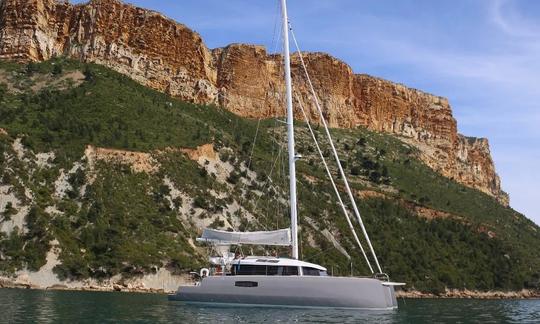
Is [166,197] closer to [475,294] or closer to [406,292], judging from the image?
[406,292]

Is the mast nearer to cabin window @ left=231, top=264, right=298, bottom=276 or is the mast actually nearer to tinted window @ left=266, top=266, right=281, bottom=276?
cabin window @ left=231, top=264, right=298, bottom=276

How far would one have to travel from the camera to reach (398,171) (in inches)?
4264

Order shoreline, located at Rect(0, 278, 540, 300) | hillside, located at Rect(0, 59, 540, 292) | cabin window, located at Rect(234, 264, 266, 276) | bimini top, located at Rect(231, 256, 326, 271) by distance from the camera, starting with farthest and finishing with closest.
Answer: hillside, located at Rect(0, 59, 540, 292), shoreline, located at Rect(0, 278, 540, 300), cabin window, located at Rect(234, 264, 266, 276), bimini top, located at Rect(231, 256, 326, 271)

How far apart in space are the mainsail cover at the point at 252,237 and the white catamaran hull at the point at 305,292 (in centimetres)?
240

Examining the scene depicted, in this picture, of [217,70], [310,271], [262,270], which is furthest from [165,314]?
[217,70]

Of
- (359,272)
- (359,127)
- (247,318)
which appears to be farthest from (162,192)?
(359,127)

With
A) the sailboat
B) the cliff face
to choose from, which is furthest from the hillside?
the sailboat

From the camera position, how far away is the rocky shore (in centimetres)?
6925

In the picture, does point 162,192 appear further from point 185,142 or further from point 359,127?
point 359,127

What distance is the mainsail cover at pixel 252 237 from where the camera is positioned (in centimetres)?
3381

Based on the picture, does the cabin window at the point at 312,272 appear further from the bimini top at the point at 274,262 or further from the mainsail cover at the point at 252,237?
the mainsail cover at the point at 252,237

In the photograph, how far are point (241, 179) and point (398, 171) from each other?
39233 mm

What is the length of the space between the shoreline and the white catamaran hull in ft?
70.5

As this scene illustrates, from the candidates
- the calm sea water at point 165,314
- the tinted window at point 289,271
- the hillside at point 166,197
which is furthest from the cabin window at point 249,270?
the hillside at point 166,197
